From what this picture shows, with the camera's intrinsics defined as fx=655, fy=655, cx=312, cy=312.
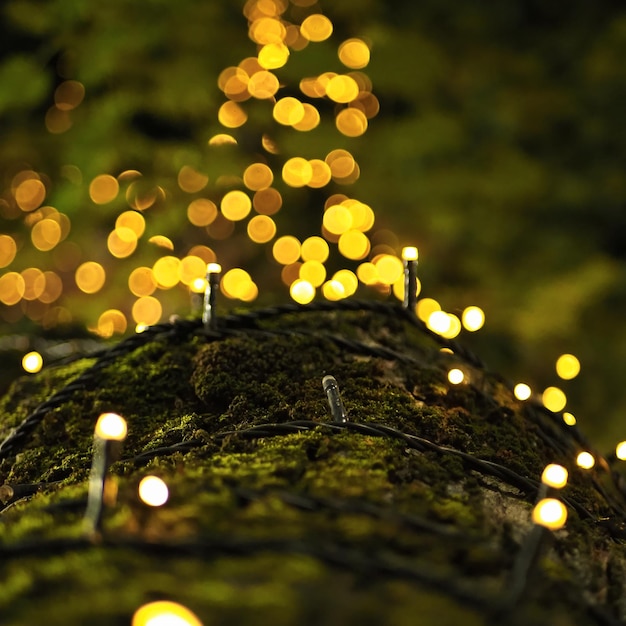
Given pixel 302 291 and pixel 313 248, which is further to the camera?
pixel 313 248

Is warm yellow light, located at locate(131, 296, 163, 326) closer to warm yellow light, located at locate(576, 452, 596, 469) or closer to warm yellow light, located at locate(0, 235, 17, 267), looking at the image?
warm yellow light, located at locate(0, 235, 17, 267)

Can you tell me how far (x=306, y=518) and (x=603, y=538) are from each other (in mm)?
477

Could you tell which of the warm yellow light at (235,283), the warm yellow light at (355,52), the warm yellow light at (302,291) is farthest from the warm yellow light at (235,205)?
the warm yellow light at (302,291)

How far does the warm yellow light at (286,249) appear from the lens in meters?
3.82

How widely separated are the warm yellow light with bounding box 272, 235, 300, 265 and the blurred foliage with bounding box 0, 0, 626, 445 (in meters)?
0.11

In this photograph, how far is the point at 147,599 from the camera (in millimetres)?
594

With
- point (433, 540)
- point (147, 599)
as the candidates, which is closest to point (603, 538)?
point (433, 540)

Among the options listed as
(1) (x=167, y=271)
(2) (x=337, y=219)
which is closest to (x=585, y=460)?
(1) (x=167, y=271)

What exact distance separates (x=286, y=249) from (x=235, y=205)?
1.30ft

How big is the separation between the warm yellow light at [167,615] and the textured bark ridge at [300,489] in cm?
4

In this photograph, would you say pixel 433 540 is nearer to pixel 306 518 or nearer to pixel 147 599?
pixel 306 518

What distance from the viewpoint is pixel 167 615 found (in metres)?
0.54

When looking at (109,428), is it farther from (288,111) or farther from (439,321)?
(288,111)

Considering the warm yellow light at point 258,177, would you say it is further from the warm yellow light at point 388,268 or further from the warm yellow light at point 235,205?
the warm yellow light at point 388,268
